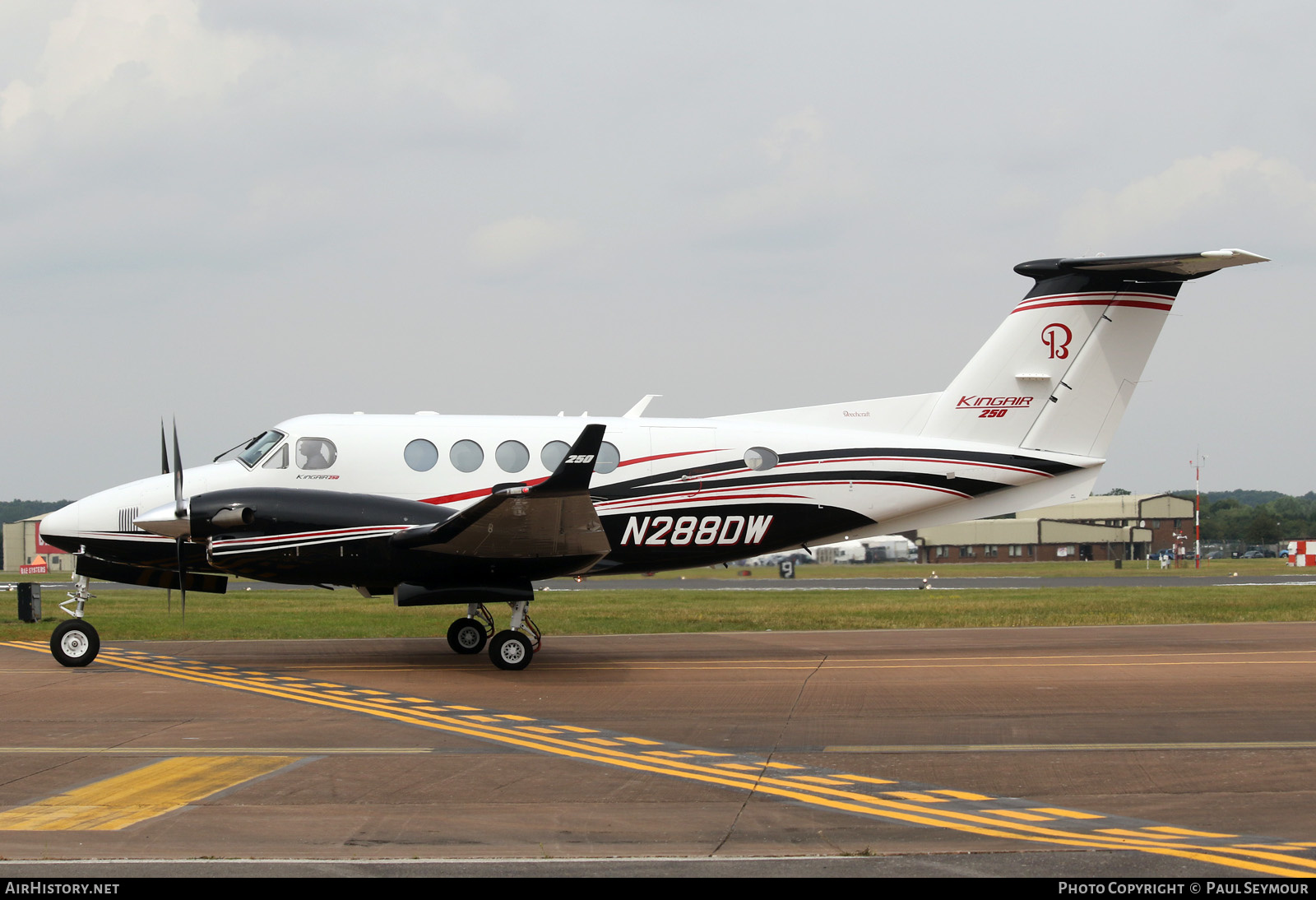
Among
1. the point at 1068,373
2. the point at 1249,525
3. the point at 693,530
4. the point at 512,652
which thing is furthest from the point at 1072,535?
the point at 512,652

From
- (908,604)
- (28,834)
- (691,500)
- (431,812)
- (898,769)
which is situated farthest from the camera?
(908,604)

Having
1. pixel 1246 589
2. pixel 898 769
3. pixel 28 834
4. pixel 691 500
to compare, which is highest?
pixel 691 500

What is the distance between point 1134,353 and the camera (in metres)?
16.5

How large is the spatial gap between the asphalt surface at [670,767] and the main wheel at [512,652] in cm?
24

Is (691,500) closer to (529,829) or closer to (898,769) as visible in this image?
(898,769)

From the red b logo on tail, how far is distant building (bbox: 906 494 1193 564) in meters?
74.1

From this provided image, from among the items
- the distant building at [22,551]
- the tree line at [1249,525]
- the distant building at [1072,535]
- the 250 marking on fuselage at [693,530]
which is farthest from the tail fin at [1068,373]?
the tree line at [1249,525]

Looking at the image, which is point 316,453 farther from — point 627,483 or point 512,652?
point 627,483

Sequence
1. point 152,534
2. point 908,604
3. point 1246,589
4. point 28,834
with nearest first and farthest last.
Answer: point 28,834
point 152,534
point 908,604
point 1246,589

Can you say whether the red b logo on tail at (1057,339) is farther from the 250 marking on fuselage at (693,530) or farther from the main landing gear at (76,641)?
the main landing gear at (76,641)

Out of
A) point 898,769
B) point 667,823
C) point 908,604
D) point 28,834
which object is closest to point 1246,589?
point 908,604

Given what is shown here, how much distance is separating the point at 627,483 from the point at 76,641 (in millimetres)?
7767
